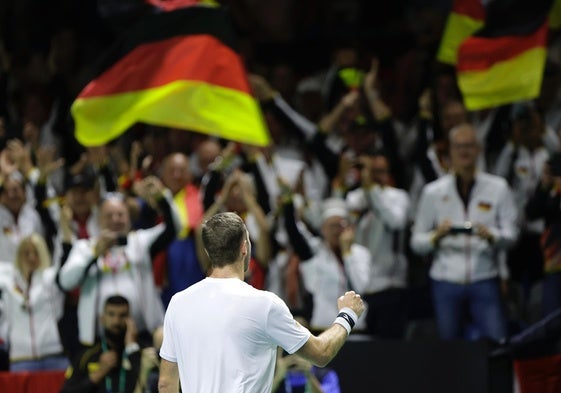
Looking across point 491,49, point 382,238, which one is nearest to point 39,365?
point 382,238

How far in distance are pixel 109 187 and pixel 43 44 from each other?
14.0 ft

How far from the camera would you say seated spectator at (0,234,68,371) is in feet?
40.3

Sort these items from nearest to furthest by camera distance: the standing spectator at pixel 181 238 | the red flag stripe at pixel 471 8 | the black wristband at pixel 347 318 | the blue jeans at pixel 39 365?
the black wristband at pixel 347 318
the blue jeans at pixel 39 365
the standing spectator at pixel 181 238
the red flag stripe at pixel 471 8

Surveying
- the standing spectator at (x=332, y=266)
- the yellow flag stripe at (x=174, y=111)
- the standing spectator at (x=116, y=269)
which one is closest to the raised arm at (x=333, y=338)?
the yellow flag stripe at (x=174, y=111)

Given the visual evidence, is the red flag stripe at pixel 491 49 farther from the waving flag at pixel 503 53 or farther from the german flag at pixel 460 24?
the german flag at pixel 460 24

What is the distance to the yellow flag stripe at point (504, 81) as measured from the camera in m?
13.1

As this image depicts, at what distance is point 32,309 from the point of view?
12.4 metres

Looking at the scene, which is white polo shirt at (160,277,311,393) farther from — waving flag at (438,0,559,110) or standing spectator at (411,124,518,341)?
waving flag at (438,0,559,110)

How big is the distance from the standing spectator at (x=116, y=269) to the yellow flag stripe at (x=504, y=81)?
3051 mm

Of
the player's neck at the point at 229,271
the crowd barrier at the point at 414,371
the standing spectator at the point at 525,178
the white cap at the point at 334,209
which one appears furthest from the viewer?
the standing spectator at the point at 525,178

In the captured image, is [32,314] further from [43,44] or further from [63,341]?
[43,44]

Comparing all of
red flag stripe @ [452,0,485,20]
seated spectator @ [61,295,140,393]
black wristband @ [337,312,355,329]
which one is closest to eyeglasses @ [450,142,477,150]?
red flag stripe @ [452,0,485,20]

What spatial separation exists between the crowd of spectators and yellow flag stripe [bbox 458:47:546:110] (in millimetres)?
569

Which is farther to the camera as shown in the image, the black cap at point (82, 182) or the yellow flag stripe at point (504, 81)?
the black cap at point (82, 182)
